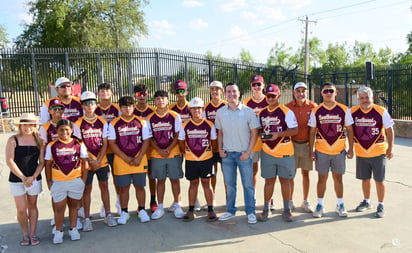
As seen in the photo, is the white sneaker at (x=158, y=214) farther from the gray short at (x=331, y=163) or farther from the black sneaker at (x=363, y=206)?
the black sneaker at (x=363, y=206)

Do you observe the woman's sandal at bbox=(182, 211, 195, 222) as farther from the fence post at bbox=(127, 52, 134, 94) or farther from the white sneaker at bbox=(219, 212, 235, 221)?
the fence post at bbox=(127, 52, 134, 94)

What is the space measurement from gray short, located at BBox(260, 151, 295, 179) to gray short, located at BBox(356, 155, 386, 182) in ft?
3.47

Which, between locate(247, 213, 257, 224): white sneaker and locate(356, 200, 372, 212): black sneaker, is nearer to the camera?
locate(247, 213, 257, 224): white sneaker

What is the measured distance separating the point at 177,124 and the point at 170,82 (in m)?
11.0

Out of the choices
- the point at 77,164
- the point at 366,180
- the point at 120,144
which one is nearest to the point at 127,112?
the point at 120,144

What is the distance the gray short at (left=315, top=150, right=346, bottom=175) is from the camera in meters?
5.08

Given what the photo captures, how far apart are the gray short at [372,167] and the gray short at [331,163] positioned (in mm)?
289

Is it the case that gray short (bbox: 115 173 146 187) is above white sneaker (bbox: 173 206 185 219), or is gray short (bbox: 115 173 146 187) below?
above

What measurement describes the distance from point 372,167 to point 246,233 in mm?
2141

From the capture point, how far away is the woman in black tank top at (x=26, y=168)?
14.2 ft

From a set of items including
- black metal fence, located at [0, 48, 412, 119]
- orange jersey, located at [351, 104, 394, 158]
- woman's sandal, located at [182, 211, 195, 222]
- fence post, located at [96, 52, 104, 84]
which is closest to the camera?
orange jersey, located at [351, 104, 394, 158]

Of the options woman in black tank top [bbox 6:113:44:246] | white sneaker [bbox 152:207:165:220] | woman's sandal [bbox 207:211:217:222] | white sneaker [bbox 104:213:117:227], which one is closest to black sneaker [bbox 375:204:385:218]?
woman's sandal [bbox 207:211:217:222]

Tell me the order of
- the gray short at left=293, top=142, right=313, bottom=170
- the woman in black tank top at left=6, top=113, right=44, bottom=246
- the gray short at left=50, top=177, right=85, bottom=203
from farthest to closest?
the gray short at left=293, top=142, right=313, bottom=170 < the gray short at left=50, top=177, right=85, bottom=203 < the woman in black tank top at left=6, top=113, right=44, bottom=246

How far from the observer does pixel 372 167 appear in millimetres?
5137
